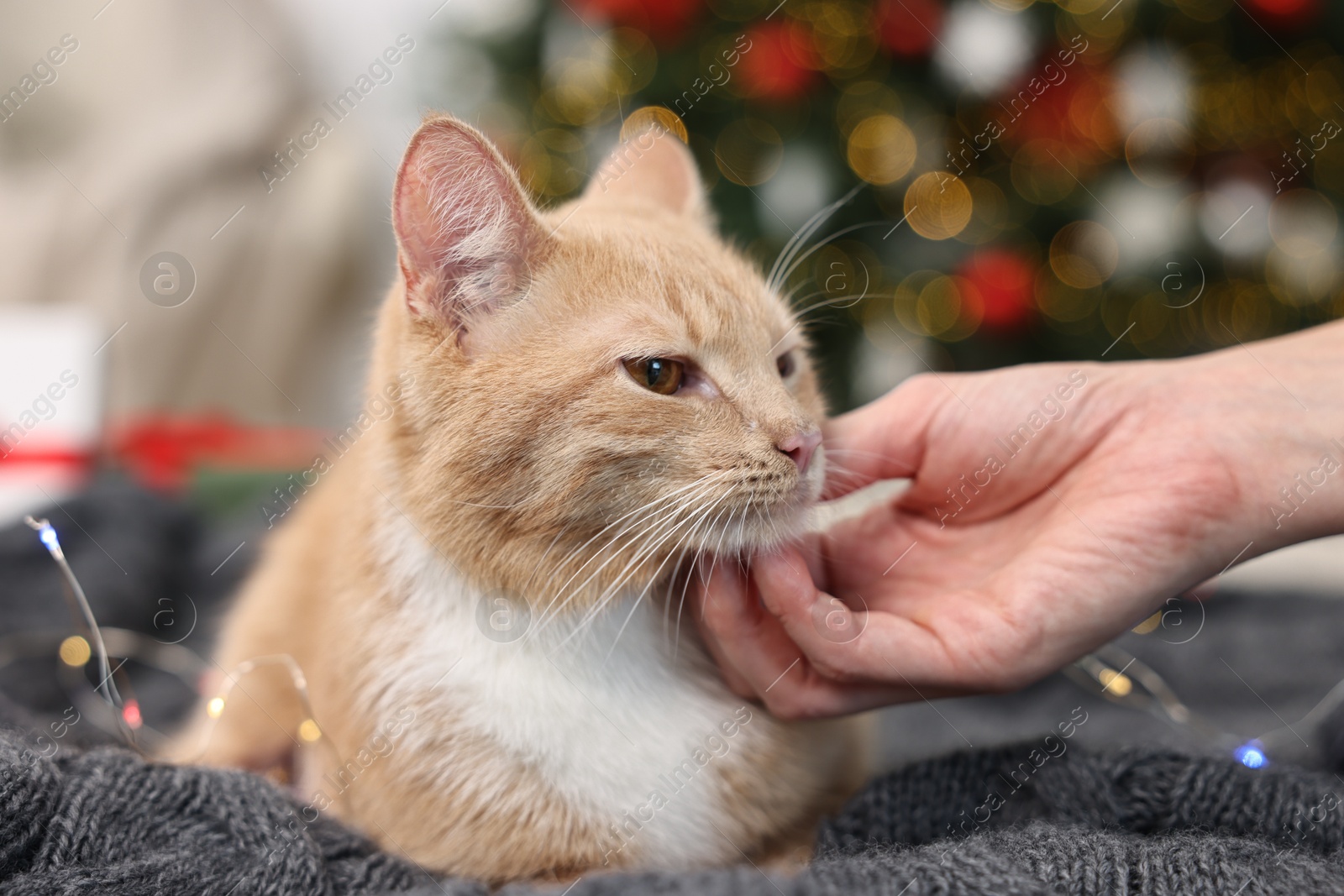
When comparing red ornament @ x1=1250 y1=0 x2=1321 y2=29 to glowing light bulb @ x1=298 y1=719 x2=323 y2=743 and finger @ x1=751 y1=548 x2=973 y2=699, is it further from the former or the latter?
glowing light bulb @ x1=298 y1=719 x2=323 y2=743

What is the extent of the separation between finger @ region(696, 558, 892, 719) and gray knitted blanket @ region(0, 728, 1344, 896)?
0.43 ft

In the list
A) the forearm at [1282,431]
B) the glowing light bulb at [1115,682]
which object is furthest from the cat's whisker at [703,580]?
the glowing light bulb at [1115,682]

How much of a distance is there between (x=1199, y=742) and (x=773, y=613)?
870mm

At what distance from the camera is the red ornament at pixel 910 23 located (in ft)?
8.65

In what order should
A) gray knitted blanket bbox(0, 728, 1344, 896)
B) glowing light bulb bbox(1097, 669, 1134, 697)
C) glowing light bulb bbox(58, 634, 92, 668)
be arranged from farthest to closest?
glowing light bulb bbox(58, 634, 92, 668)
glowing light bulb bbox(1097, 669, 1134, 697)
gray knitted blanket bbox(0, 728, 1344, 896)

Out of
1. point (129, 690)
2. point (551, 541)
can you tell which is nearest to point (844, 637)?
point (551, 541)

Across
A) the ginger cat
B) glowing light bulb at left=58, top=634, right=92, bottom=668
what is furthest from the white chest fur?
glowing light bulb at left=58, top=634, right=92, bottom=668

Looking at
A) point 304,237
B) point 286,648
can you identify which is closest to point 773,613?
point 286,648

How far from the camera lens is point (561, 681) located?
110cm

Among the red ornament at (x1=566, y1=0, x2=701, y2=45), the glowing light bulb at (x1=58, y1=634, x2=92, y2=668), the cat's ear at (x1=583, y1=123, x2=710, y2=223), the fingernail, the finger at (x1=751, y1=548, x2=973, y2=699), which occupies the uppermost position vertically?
the red ornament at (x1=566, y1=0, x2=701, y2=45)

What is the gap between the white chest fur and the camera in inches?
42.1

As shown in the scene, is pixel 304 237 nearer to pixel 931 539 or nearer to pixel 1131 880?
pixel 931 539

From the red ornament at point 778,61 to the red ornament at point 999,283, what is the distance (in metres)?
0.75

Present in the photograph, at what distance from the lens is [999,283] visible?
9.00 ft
